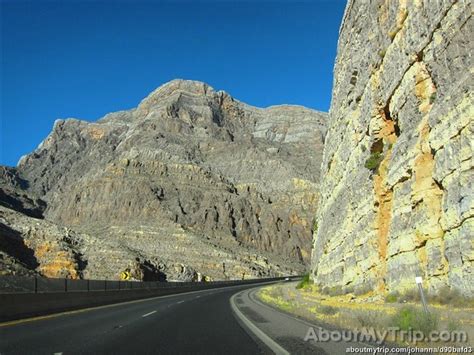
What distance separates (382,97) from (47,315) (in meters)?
23.1

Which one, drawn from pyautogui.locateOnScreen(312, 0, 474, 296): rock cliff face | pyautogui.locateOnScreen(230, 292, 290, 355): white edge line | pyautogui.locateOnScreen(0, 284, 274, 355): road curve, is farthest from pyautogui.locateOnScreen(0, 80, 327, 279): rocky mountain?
pyautogui.locateOnScreen(230, 292, 290, 355): white edge line

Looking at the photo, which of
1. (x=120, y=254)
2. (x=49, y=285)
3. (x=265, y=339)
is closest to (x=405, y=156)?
(x=265, y=339)

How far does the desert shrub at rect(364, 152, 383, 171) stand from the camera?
30.1m

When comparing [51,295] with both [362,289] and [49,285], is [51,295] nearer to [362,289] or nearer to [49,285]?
[49,285]

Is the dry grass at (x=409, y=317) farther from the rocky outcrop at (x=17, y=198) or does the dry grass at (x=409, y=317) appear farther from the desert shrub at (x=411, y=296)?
the rocky outcrop at (x=17, y=198)

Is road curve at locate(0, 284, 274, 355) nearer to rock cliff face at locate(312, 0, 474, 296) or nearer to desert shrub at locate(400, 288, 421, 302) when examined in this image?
desert shrub at locate(400, 288, 421, 302)

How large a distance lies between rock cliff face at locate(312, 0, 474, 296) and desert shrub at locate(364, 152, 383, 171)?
2.7 inches

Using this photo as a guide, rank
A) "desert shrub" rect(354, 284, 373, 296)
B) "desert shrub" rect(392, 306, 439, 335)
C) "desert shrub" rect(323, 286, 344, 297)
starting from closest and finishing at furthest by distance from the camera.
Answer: "desert shrub" rect(392, 306, 439, 335)
"desert shrub" rect(354, 284, 373, 296)
"desert shrub" rect(323, 286, 344, 297)

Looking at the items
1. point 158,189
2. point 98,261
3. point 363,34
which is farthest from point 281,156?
point 363,34

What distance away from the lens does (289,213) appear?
447ft

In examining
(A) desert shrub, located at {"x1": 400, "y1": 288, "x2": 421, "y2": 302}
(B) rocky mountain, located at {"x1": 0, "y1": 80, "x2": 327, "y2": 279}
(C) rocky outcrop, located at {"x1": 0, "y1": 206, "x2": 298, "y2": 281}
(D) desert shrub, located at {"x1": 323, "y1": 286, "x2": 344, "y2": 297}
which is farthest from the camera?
(B) rocky mountain, located at {"x1": 0, "y1": 80, "x2": 327, "y2": 279}

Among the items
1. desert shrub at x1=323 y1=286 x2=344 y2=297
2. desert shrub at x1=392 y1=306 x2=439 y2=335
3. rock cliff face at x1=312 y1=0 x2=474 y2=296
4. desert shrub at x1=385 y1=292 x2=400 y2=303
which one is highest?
rock cliff face at x1=312 y1=0 x2=474 y2=296

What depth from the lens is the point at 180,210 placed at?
120 meters

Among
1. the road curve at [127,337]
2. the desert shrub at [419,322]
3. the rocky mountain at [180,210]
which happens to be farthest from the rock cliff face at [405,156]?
the rocky mountain at [180,210]
